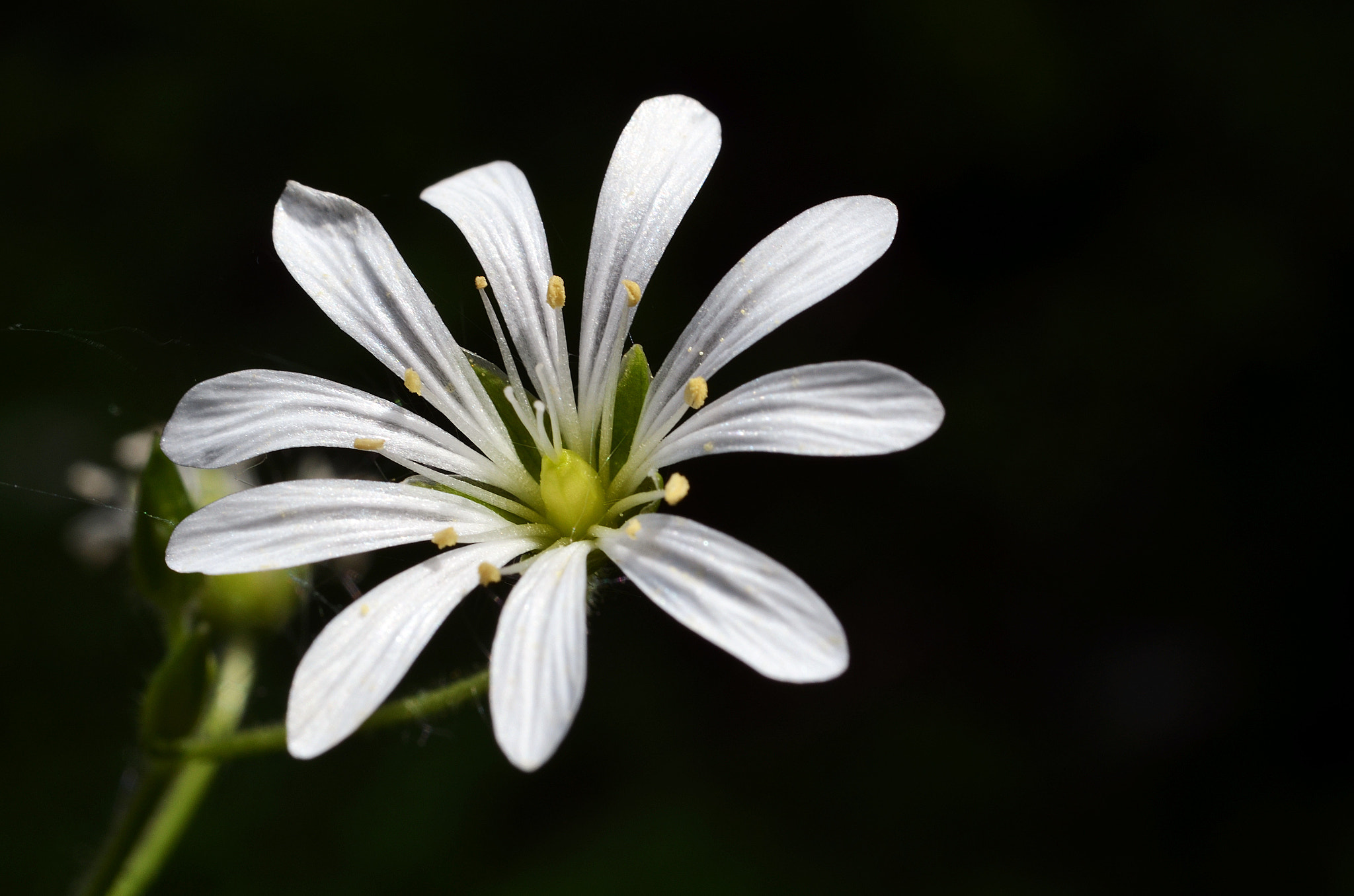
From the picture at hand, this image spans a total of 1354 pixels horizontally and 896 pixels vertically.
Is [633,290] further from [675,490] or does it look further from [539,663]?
[539,663]

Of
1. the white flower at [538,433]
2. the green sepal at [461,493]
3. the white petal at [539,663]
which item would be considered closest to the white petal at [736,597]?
the white flower at [538,433]

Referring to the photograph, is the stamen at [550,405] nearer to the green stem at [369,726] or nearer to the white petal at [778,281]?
the white petal at [778,281]

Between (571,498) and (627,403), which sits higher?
(627,403)

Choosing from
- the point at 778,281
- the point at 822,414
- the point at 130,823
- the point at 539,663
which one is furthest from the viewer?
the point at 130,823

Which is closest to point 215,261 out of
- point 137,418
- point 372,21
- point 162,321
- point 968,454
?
point 162,321

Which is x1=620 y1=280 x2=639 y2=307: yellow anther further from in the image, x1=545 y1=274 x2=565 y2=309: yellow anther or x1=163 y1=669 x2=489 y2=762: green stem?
x1=163 y1=669 x2=489 y2=762: green stem

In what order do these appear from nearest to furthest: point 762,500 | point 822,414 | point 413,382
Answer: point 822,414 → point 413,382 → point 762,500

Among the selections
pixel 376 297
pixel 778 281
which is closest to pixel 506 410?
pixel 376 297

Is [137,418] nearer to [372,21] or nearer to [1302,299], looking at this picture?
[372,21]
